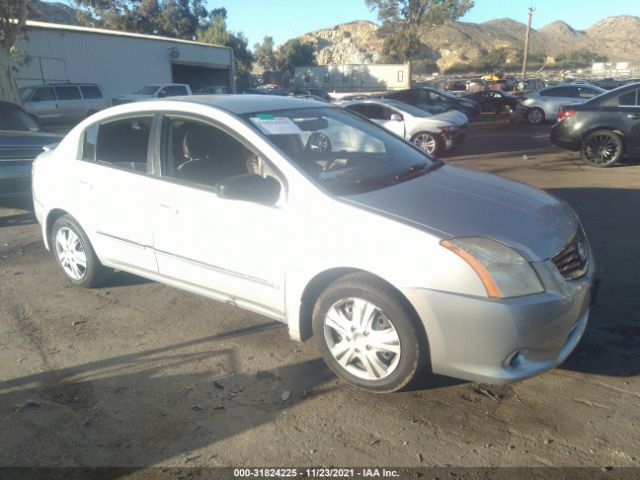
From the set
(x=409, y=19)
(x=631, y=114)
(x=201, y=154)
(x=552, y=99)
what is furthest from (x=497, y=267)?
(x=409, y=19)

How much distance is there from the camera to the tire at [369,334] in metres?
2.88

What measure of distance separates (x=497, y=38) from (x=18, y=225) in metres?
148

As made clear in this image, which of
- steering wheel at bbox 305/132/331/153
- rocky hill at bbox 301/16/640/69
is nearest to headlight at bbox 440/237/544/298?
steering wheel at bbox 305/132/331/153

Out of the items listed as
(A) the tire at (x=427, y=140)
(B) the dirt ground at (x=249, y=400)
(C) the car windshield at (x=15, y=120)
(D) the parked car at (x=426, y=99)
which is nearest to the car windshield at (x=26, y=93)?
(C) the car windshield at (x=15, y=120)

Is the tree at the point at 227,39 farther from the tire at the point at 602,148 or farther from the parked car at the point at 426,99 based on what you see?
the tire at the point at 602,148

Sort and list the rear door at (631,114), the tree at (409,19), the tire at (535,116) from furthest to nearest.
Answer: the tree at (409,19) → the tire at (535,116) → the rear door at (631,114)

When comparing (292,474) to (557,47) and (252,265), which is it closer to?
(252,265)

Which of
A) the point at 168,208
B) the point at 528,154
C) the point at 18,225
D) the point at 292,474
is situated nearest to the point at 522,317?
the point at 292,474

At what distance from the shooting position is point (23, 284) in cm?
503

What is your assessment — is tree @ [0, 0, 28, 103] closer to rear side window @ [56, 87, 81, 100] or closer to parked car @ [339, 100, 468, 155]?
rear side window @ [56, 87, 81, 100]

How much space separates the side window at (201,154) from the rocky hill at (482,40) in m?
122

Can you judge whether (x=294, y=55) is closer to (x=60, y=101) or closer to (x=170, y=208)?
(x=60, y=101)

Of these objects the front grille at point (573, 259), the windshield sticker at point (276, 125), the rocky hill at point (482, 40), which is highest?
the rocky hill at point (482, 40)

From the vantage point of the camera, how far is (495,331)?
107 inches
